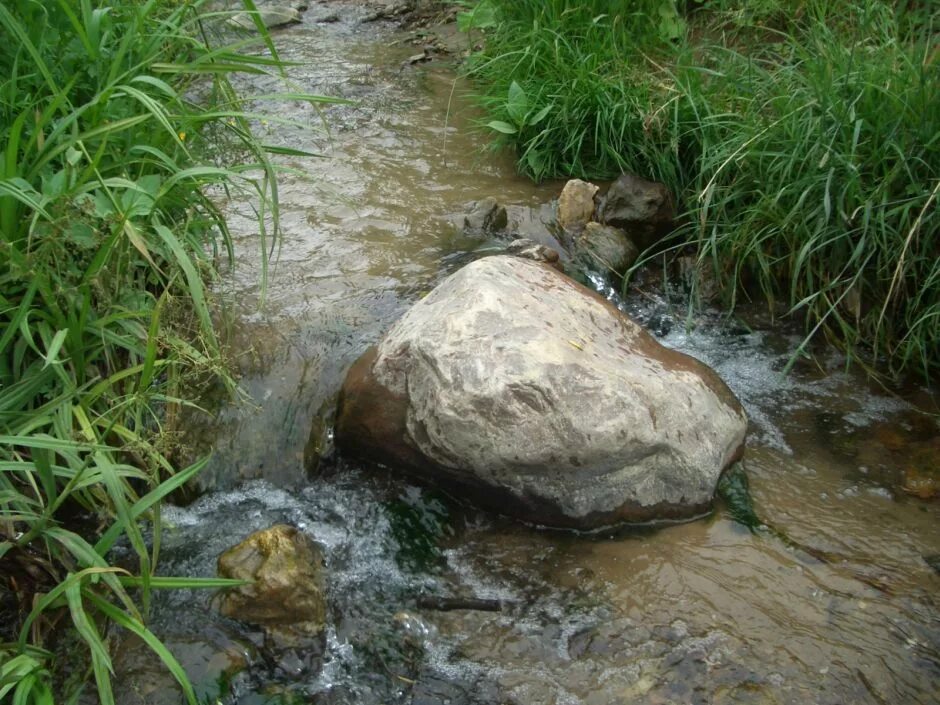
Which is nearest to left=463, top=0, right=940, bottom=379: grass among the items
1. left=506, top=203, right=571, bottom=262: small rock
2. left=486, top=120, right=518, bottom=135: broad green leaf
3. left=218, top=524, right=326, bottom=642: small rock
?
left=486, top=120, right=518, bottom=135: broad green leaf

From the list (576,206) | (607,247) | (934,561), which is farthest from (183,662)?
(576,206)

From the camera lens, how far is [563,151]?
4.71 m

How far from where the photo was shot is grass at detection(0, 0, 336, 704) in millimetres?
2205

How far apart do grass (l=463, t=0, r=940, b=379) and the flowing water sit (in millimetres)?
313

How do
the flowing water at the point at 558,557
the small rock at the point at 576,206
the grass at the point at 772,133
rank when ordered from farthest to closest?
the small rock at the point at 576,206 → the grass at the point at 772,133 → the flowing water at the point at 558,557

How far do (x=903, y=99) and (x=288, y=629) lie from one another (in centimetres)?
293

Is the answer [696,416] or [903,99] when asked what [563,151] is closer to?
[903,99]

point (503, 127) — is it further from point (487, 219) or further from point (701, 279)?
point (701, 279)

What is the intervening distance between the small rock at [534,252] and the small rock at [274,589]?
1.79 metres

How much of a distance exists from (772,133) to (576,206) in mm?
967

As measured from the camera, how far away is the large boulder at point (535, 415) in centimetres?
284

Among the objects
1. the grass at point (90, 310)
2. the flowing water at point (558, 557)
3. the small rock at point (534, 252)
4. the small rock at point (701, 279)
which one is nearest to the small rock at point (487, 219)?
the small rock at point (534, 252)

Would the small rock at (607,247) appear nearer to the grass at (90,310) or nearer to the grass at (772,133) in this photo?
the grass at (772,133)

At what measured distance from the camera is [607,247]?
426 centimetres
